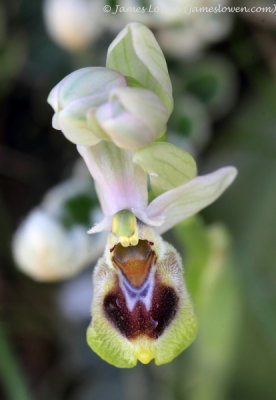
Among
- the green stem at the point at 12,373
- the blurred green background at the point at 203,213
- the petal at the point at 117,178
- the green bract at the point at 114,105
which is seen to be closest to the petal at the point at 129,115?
the green bract at the point at 114,105

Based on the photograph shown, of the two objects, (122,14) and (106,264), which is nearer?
(106,264)

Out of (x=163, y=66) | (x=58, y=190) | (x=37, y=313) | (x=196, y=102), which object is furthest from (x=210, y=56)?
(x=163, y=66)

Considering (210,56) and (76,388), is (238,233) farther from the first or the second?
(76,388)

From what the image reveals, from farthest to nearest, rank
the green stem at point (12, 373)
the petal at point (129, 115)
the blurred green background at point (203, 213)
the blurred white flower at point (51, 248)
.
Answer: the blurred green background at point (203, 213) → the green stem at point (12, 373) → the blurred white flower at point (51, 248) → the petal at point (129, 115)

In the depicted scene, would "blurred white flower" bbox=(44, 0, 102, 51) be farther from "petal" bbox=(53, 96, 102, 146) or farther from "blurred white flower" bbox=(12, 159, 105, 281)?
"petal" bbox=(53, 96, 102, 146)

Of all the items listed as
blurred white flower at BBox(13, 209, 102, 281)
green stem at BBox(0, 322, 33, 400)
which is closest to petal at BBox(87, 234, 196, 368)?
blurred white flower at BBox(13, 209, 102, 281)

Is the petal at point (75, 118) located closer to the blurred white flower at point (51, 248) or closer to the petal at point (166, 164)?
the petal at point (166, 164)

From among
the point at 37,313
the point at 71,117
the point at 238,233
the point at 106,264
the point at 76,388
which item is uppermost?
the point at 71,117
